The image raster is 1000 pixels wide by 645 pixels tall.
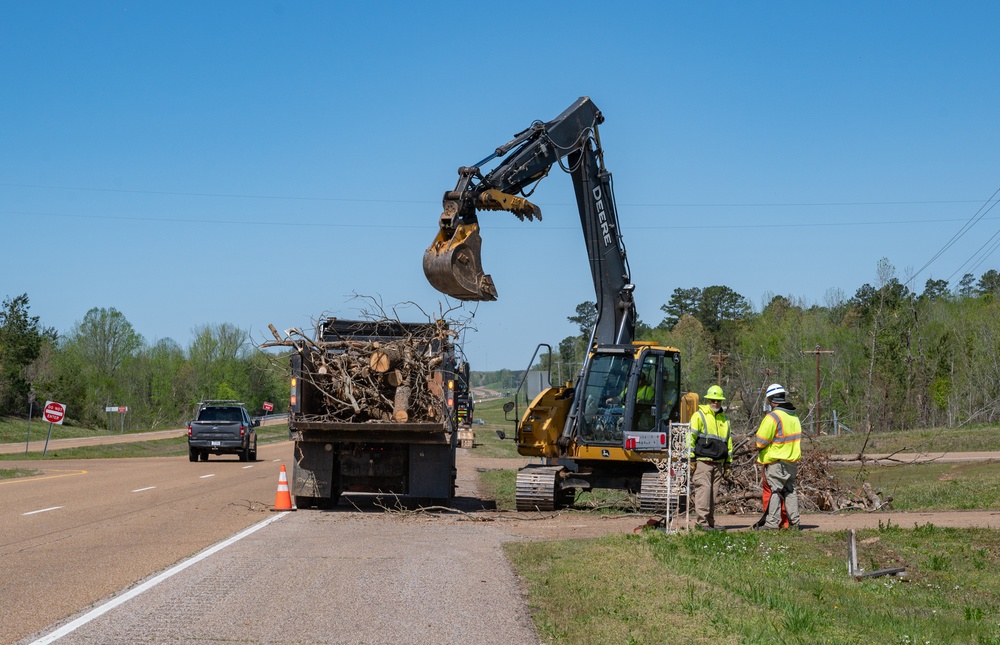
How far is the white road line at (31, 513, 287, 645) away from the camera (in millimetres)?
7883

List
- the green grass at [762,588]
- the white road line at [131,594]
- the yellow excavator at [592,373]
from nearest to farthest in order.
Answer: the white road line at [131,594] → the green grass at [762,588] → the yellow excavator at [592,373]

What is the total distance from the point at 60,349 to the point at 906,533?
11758 cm

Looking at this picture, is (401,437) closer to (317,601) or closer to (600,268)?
(600,268)

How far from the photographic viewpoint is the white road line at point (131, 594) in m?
7.88

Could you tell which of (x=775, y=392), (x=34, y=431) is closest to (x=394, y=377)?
(x=775, y=392)

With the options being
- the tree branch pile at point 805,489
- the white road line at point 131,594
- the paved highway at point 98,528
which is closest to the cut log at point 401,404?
the paved highway at point 98,528

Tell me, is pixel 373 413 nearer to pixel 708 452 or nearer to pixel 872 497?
pixel 708 452

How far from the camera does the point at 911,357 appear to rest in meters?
78.6

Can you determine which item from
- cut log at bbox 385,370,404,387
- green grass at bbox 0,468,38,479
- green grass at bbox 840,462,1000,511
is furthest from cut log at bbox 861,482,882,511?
green grass at bbox 0,468,38,479

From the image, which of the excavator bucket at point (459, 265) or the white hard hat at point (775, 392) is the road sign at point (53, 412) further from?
the white hard hat at point (775, 392)

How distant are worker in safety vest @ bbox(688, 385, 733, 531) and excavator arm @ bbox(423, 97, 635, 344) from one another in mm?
3540

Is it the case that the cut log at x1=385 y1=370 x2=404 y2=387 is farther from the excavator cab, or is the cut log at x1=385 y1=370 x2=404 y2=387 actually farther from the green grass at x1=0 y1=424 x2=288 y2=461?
the green grass at x1=0 y1=424 x2=288 y2=461

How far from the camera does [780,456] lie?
48.9 ft

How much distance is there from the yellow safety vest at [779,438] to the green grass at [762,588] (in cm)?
139
